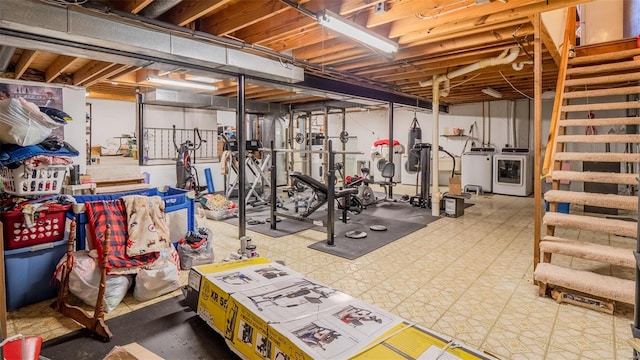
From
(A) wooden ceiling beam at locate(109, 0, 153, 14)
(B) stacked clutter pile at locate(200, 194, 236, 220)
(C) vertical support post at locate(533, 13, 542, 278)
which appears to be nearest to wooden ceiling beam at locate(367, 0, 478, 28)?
(C) vertical support post at locate(533, 13, 542, 278)

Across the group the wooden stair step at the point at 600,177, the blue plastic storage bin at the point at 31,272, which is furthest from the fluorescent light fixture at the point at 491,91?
the blue plastic storage bin at the point at 31,272

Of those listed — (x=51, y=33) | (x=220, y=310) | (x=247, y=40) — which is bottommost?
(x=220, y=310)

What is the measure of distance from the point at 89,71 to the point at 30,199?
293 centimetres

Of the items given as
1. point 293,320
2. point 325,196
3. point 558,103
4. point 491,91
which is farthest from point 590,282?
point 491,91

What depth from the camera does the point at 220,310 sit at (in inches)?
83.6

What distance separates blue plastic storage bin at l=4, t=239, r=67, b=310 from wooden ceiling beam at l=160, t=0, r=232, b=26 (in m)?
2.20

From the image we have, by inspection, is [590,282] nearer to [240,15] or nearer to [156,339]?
[156,339]

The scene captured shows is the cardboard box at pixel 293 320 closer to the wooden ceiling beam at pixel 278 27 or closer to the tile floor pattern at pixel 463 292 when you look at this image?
the tile floor pattern at pixel 463 292

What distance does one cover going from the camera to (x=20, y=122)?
2.53m

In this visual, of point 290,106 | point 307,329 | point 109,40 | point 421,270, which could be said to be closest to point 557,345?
point 421,270

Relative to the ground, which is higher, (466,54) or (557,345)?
(466,54)

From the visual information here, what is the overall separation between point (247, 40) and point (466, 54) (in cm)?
293

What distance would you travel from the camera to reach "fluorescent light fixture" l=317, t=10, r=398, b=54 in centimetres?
286

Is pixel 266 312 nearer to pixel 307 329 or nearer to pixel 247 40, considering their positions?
pixel 307 329
